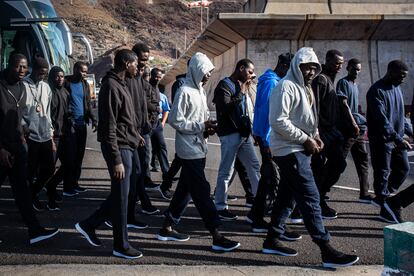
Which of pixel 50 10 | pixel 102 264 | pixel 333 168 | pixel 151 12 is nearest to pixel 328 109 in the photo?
pixel 333 168

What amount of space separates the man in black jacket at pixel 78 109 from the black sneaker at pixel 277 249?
326 centimetres

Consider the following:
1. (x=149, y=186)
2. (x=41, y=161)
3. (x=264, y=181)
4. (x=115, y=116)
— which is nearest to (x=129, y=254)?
(x=115, y=116)

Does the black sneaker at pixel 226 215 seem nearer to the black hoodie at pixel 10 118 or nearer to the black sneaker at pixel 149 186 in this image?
the black sneaker at pixel 149 186

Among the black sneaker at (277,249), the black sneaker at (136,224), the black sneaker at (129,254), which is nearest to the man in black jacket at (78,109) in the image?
the black sneaker at (136,224)

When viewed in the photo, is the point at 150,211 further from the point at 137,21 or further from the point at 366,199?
the point at 137,21

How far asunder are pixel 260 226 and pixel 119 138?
6.41ft

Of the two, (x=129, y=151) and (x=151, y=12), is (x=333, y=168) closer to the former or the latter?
(x=129, y=151)

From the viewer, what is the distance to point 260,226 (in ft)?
18.8

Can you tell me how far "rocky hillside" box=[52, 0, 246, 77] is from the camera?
8450 cm

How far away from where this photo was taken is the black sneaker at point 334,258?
14.7ft

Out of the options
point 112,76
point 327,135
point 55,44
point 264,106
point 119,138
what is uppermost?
point 112,76

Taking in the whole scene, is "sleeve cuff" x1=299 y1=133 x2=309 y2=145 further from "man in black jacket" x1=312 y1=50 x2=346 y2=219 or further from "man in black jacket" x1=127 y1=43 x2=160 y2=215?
"man in black jacket" x1=127 y1=43 x2=160 y2=215

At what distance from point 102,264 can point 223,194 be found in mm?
1916

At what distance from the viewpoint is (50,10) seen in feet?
46.3
